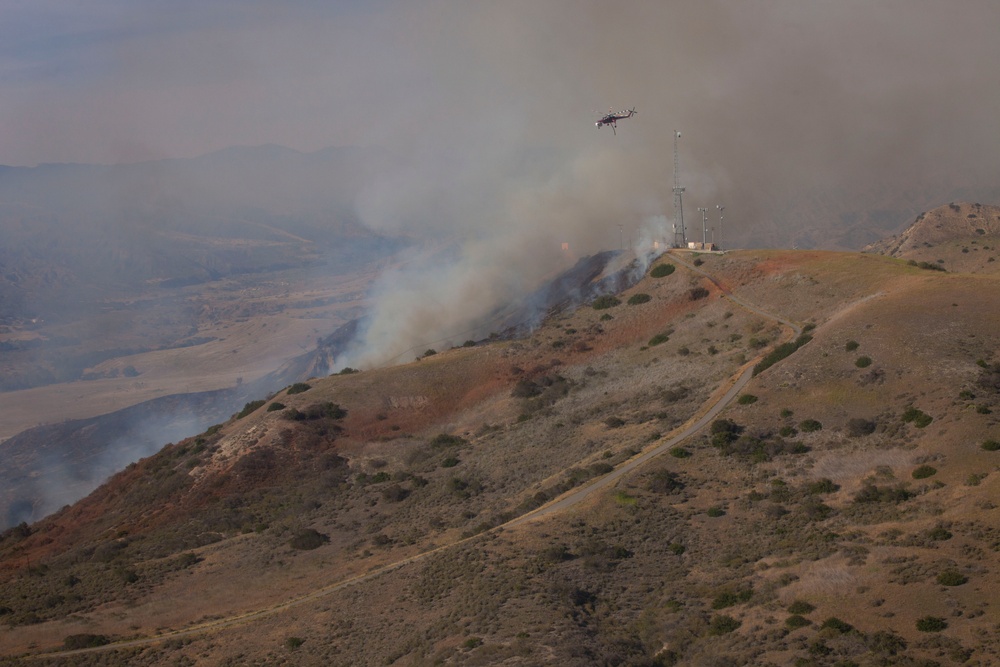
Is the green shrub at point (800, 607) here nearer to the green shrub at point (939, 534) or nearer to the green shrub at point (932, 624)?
the green shrub at point (932, 624)

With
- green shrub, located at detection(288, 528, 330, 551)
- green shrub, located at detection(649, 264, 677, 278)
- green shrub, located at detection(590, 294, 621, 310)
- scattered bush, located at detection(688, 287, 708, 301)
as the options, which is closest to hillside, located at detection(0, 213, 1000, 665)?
green shrub, located at detection(288, 528, 330, 551)

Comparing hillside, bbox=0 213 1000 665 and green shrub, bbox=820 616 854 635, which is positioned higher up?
hillside, bbox=0 213 1000 665

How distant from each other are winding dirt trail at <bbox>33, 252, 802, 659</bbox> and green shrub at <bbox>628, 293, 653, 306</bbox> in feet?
81.1

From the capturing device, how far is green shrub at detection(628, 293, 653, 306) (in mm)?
97375

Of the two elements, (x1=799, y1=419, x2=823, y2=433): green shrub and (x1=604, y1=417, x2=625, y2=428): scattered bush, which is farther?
(x1=604, y1=417, x2=625, y2=428): scattered bush

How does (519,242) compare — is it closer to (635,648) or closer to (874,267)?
(874,267)

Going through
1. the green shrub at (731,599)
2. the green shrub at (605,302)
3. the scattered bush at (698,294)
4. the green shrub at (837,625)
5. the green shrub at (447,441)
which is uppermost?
the green shrub at (605,302)

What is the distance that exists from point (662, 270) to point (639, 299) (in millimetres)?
6033

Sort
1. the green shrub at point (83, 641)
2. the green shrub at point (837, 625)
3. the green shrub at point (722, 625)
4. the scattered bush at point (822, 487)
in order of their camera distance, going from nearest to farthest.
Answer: the green shrub at point (837, 625), the green shrub at point (722, 625), the green shrub at point (83, 641), the scattered bush at point (822, 487)

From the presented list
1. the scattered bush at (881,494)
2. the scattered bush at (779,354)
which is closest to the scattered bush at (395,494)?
the scattered bush at (779,354)

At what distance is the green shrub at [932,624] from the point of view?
107ft

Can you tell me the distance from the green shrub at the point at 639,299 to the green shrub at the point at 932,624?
215ft

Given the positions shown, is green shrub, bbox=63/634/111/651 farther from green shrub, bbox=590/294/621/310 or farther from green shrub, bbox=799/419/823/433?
green shrub, bbox=590/294/621/310

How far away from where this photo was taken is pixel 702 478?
55.8 m
